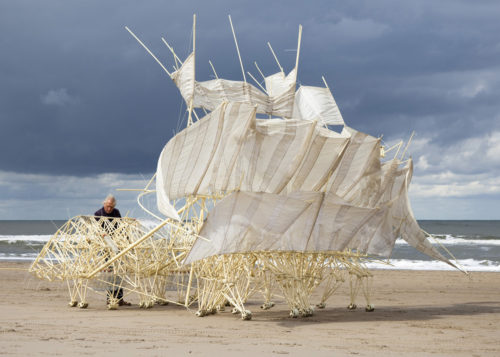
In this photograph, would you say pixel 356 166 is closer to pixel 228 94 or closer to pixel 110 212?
pixel 228 94

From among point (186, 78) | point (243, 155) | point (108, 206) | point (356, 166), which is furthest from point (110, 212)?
point (356, 166)

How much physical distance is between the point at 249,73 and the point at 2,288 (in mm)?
8590

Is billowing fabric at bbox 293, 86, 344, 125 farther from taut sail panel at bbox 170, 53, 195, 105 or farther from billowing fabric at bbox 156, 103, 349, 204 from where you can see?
taut sail panel at bbox 170, 53, 195, 105

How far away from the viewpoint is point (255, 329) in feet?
27.1

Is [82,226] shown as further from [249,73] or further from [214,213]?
[249,73]

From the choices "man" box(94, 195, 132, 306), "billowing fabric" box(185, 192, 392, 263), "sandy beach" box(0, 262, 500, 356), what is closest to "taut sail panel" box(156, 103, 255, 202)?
"billowing fabric" box(185, 192, 392, 263)

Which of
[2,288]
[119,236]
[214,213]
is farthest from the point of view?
[2,288]

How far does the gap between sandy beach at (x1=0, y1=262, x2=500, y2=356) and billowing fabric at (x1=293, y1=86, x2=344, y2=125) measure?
3.45 meters

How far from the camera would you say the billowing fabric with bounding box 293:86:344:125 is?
10.2m

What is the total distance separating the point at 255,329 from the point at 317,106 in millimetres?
4217

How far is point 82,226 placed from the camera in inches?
417

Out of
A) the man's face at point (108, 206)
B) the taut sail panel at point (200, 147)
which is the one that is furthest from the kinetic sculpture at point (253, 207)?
the man's face at point (108, 206)

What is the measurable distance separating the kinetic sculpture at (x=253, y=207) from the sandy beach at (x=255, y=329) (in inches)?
22.5

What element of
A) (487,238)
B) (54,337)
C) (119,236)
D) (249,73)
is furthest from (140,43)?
(487,238)
